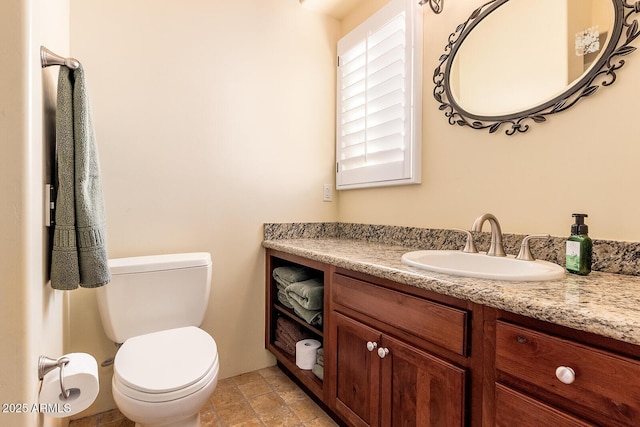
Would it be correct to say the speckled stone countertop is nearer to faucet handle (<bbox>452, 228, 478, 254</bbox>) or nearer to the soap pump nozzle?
the soap pump nozzle

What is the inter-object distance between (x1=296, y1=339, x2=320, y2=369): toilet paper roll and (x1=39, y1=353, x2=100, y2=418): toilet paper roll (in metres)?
1.02

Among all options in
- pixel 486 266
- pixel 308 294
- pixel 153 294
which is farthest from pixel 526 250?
pixel 153 294

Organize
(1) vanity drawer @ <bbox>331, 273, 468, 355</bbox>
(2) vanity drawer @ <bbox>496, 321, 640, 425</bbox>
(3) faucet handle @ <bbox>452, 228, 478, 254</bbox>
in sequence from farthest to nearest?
(3) faucet handle @ <bbox>452, 228, 478, 254</bbox> < (1) vanity drawer @ <bbox>331, 273, 468, 355</bbox> < (2) vanity drawer @ <bbox>496, 321, 640, 425</bbox>

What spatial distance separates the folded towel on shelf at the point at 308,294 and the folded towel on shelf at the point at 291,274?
7 centimetres

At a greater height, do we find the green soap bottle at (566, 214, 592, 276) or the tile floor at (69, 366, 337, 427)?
the green soap bottle at (566, 214, 592, 276)

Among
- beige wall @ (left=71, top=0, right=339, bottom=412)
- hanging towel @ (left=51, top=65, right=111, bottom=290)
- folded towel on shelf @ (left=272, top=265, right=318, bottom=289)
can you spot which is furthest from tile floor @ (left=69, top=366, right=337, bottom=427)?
hanging towel @ (left=51, top=65, right=111, bottom=290)

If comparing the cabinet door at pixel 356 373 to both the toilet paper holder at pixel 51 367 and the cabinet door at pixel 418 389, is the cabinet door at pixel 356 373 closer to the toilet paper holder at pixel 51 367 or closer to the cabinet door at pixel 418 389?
the cabinet door at pixel 418 389

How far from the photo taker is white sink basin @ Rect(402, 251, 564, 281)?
2.98 ft

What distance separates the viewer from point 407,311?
3.49ft

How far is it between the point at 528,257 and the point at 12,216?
146 centimetres

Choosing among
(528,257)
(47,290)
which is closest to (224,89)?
(47,290)

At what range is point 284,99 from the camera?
2.08 metres

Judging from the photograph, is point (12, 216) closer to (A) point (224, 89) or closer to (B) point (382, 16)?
(A) point (224, 89)

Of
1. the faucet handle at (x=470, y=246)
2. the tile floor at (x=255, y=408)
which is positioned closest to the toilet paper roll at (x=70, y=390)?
the tile floor at (x=255, y=408)
